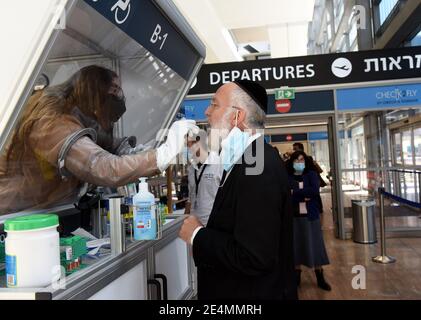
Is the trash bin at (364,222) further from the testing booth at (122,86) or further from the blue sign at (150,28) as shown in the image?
the blue sign at (150,28)

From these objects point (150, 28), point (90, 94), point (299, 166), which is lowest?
point (299, 166)

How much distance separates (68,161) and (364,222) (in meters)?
5.30

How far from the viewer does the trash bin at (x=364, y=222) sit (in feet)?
19.0

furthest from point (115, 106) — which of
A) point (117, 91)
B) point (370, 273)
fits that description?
point (370, 273)

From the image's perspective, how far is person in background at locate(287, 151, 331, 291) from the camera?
397 cm

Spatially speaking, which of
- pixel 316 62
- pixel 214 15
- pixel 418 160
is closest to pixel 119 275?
pixel 316 62

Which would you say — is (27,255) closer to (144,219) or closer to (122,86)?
(144,219)

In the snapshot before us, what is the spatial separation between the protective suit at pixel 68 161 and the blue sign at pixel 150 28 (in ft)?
1.55

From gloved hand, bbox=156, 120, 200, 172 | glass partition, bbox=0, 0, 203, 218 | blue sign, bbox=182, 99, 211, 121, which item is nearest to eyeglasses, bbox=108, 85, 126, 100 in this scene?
glass partition, bbox=0, 0, 203, 218

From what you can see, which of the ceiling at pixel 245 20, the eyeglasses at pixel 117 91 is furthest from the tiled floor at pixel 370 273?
the ceiling at pixel 245 20

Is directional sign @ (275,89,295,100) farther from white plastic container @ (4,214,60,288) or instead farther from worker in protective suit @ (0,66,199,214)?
white plastic container @ (4,214,60,288)

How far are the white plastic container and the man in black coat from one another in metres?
0.48

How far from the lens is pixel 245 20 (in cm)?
746
